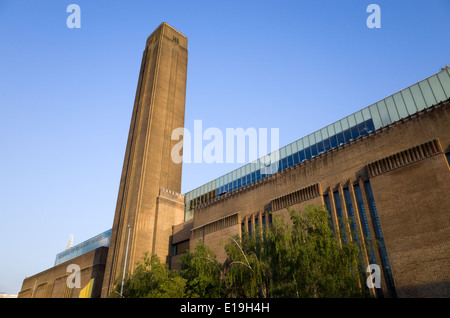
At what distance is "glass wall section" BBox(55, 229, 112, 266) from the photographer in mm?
67875

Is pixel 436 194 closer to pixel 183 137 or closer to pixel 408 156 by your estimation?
pixel 408 156

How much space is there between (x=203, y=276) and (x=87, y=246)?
55037 mm

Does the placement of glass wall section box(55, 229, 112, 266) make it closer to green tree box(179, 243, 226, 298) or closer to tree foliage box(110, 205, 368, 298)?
tree foliage box(110, 205, 368, 298)

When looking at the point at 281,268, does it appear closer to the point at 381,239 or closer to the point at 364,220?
the point at 381,239

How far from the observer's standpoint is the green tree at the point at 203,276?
89.8 feet

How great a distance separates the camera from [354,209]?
30.1 m

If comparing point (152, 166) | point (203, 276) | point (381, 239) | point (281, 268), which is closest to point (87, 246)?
point (152, 166)

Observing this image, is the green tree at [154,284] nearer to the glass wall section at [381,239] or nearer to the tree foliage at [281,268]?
the tree foliage at [281,268]

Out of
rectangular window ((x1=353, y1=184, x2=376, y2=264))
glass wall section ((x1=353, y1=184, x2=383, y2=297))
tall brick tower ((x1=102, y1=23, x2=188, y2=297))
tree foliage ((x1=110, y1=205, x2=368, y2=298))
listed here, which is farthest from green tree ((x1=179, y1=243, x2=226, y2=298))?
tall brick tower ((x1=102, y1=23, x2=188, y2=297))

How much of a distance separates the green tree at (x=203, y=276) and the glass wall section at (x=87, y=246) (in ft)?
137

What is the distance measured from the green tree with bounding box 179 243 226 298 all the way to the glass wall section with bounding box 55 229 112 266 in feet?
137

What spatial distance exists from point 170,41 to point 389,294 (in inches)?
2315
